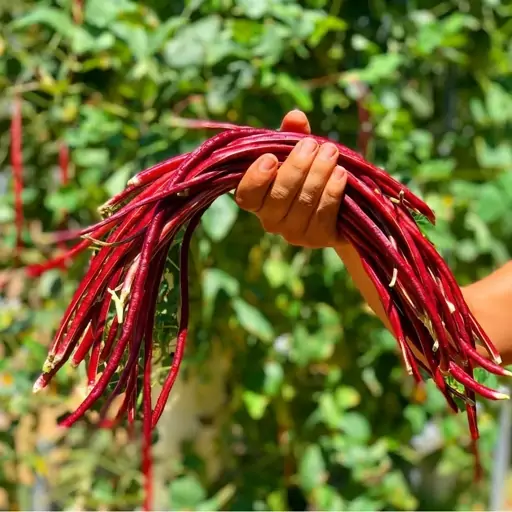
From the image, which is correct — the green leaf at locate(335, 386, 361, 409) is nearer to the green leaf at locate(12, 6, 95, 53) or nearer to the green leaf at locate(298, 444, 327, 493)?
the green leaf at locate(298, 444, 327, 493)

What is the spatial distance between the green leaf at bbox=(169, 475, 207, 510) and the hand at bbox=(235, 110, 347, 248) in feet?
2.83

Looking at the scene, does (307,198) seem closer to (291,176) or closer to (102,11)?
(291,176)

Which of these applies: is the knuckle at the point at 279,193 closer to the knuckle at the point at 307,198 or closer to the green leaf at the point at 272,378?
the knuckle at the point at 307,198

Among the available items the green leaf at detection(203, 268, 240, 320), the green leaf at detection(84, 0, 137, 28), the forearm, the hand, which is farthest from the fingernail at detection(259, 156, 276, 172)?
the green leaf at detection(84, 0, 137, 28)

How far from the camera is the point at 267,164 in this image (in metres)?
0.73

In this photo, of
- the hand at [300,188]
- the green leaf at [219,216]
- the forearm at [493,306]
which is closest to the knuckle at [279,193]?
the hand at [300,188]

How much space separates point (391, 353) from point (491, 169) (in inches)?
17.7

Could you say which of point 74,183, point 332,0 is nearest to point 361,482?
point 74,183

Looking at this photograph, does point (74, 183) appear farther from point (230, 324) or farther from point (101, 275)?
point (101, 275)

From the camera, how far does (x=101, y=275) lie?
2.37 ft

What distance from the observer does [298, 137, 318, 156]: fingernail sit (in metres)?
0.73

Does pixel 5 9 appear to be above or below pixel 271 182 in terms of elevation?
below

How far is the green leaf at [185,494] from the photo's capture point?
1.47m

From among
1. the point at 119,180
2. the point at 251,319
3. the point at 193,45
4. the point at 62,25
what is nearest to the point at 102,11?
the point at 62,25
